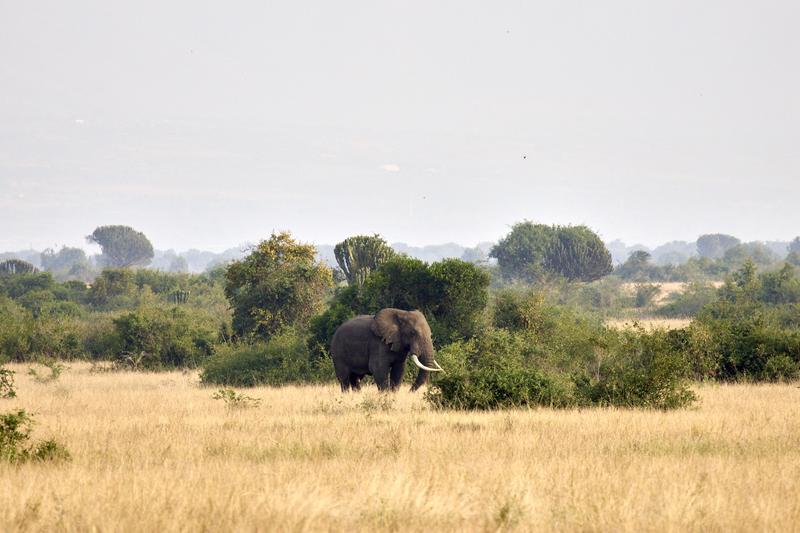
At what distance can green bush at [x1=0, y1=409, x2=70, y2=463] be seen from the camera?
11133 mm

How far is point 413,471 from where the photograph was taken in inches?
397

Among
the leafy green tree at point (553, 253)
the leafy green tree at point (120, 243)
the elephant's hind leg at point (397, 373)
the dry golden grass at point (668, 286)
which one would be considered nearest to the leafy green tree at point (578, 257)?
the leafy green tree at point (553, 253)

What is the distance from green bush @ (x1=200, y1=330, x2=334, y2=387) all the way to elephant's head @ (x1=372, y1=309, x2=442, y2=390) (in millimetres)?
4161

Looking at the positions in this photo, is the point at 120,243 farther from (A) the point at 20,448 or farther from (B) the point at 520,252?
(A) the point at 20,448

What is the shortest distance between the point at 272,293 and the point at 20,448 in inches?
788

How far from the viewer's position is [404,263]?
1033 inches

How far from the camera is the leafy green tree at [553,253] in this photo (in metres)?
92.4

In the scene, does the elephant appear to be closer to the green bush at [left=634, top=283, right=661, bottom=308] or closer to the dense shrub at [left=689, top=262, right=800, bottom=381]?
the dense shrub at [left=689, top=262, right=800, bottom=381]

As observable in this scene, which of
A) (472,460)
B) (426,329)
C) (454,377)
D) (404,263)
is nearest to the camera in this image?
(472,460)

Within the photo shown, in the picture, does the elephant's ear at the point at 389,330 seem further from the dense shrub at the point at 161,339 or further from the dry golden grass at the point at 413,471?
the dense shrub at the point at 161,339

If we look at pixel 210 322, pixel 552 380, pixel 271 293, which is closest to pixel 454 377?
pixel 552 380

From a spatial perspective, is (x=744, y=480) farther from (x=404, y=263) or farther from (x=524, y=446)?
(x=404, y=263)

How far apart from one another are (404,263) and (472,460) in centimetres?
1544

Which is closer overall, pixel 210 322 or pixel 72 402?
pixel 72 402
